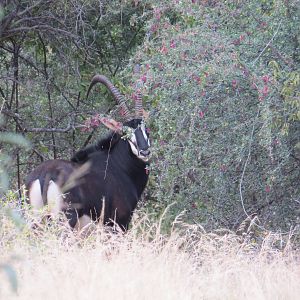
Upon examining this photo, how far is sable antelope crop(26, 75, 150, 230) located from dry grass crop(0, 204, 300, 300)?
1.97 m

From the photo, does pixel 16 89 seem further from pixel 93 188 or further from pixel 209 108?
pixel 209 108

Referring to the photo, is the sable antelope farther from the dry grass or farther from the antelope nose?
the dry grass

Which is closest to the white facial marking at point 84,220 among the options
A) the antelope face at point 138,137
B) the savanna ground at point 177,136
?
the savanna ground at point 177,136

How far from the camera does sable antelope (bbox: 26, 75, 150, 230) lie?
8625mm

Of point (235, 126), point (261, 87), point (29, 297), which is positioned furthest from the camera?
point (235, 126)

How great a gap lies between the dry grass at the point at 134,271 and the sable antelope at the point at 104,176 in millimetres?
A: 1966

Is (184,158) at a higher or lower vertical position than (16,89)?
lower

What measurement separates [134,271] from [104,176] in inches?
151

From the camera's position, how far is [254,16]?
8.12m

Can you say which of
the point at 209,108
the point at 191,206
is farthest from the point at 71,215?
the point at 209,108

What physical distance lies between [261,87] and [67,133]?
4333mm

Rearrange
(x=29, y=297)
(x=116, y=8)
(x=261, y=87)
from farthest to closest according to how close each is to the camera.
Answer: (x=116, y=8), (x=261, y=87), (x=29, y=297)

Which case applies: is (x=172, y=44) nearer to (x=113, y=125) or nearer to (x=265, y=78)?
(x=265, y=78)

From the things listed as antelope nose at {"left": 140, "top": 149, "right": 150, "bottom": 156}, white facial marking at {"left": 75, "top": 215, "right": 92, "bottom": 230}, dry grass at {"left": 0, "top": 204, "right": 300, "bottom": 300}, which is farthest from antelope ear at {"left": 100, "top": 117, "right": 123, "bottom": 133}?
dry grass at {"left": 0, "top": 204, "right": 300, "bottom": 300}
